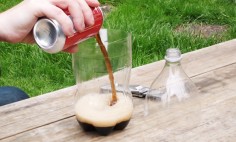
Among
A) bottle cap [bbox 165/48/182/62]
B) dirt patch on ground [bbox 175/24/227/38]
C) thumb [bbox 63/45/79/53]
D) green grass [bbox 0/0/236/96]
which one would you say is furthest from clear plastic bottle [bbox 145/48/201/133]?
dirt patch on ground [bbox 175/24/227/38]

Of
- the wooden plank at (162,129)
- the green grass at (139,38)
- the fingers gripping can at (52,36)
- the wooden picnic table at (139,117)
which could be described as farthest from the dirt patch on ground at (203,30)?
the fingers gripping can at (52,36)

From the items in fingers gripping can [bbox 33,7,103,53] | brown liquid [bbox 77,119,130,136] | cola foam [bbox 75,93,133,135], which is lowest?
brown liquid [bbox 77,119,130,136]

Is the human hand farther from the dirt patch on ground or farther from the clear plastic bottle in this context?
the dirt patch on ground

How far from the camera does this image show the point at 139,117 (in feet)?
4.10

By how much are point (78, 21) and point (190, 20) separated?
99.8 inches

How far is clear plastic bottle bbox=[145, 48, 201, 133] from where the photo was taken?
1.18m

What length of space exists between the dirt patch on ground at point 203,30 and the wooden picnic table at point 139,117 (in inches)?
68.0

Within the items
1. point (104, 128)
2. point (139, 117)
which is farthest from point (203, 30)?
point (104, 128)

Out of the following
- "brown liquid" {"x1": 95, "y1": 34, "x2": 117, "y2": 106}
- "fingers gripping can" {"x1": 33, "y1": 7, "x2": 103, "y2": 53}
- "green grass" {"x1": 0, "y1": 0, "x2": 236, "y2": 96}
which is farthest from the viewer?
"green grass" {"x1": 0, "y1": 0, "x2": 236, "y2": 96}

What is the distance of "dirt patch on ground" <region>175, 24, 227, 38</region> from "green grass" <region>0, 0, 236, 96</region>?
4cm

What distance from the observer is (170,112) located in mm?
1207

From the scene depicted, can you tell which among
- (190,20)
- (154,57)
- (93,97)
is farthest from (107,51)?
(190,20)

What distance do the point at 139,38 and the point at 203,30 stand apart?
531 mm

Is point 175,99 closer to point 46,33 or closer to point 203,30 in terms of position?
point 46,33
